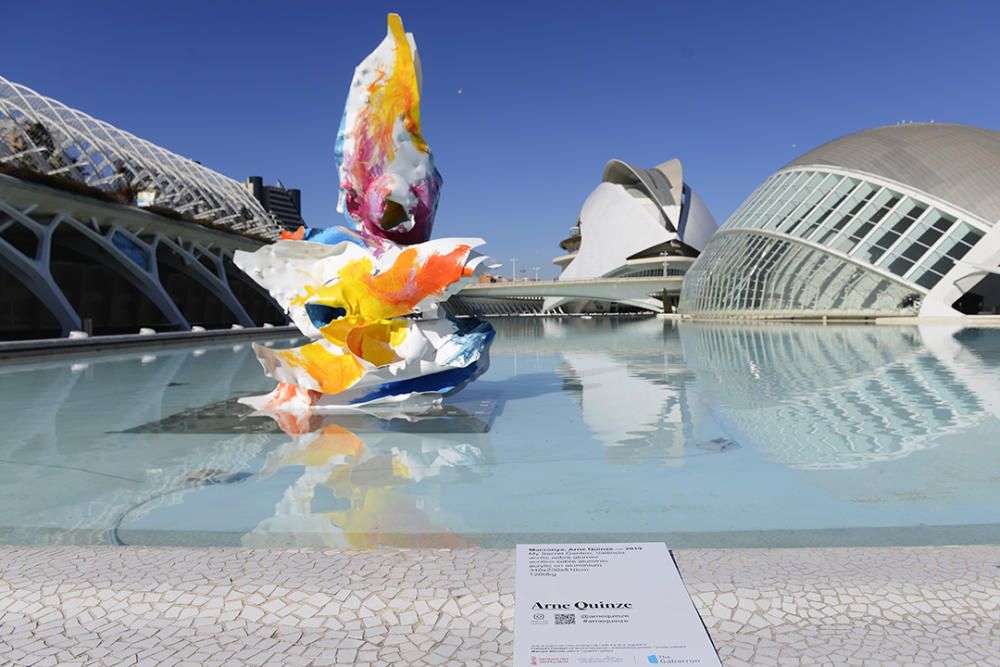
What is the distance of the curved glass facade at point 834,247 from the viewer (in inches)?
1101

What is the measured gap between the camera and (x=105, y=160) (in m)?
29.4

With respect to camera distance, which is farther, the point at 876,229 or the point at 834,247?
the point at 834,247

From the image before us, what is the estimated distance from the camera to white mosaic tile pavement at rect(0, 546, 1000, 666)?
2197 mm

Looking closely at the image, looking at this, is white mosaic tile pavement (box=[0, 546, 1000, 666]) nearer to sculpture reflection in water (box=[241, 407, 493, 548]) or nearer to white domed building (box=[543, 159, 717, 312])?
sculpture reflection in water (box=[241, 407, 493, 548])

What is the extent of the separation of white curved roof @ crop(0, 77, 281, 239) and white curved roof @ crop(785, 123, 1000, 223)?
28422mm

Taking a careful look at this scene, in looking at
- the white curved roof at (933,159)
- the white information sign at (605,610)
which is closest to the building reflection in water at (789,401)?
the white information sign at (605,610)

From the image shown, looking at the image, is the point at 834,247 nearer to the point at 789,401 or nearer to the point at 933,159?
the point at 933,159

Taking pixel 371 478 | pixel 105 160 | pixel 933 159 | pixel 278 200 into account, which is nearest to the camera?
pixel 371 478

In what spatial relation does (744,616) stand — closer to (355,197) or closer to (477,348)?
(477,348)

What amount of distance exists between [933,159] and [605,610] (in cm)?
3357

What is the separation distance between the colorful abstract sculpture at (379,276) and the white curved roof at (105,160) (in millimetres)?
17776

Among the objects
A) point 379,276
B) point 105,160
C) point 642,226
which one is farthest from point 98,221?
point 642,226

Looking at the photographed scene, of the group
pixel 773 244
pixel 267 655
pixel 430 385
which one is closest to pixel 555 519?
pixel 267 655

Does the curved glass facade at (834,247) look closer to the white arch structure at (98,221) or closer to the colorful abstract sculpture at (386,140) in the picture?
the white arch structure at (98,221)
